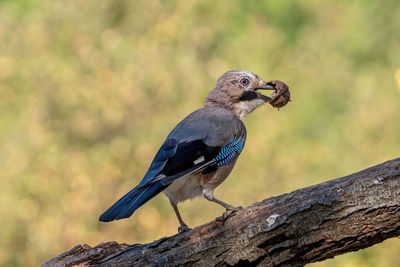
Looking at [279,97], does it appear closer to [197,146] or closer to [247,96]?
[247,96]

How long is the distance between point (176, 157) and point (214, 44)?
6.29 metres

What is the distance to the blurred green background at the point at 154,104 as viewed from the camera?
845 cm

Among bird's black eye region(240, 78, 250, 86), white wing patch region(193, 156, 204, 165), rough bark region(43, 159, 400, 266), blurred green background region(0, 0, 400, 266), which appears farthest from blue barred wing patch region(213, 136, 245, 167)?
blurred green background region(0, 0, 400, 266)

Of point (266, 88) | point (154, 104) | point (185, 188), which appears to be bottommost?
point (185, 188)

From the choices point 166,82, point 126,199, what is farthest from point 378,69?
point 126,199

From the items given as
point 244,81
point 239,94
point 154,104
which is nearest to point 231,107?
point 239,94

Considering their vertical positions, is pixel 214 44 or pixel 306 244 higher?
pixel 214 44

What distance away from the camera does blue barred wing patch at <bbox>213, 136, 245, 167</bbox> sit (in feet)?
17.4

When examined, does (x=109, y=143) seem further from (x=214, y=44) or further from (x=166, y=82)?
(x=214, y=44)

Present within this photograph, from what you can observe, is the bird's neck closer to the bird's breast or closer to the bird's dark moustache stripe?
the bird's dark moustache stripe

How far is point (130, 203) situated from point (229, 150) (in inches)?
44.4

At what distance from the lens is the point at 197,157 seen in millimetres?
5078

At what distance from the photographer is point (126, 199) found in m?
4.72

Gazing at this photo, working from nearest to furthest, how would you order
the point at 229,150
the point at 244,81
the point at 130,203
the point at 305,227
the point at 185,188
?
the point at 305,227 < the point at 130,203 < the point at 185,188 < the point at 229,150 < the point at 244,81
